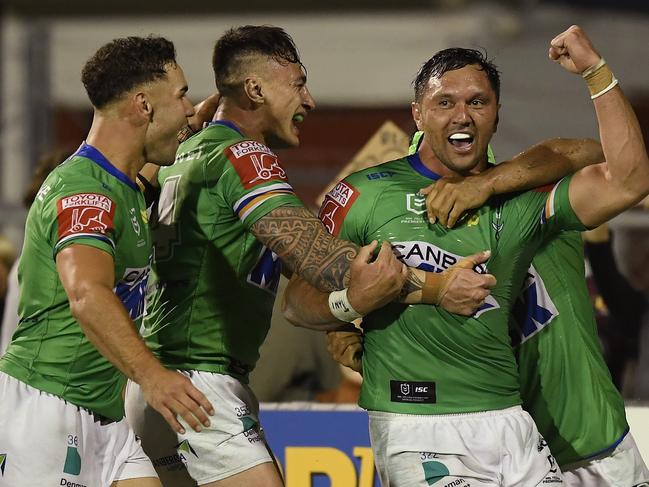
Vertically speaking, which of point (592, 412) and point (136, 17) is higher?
point (136, 17)

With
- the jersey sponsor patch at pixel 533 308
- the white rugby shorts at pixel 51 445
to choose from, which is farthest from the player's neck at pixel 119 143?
the jersey sponsor patch at pixel 533 308

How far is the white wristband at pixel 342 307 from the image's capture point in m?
3.84

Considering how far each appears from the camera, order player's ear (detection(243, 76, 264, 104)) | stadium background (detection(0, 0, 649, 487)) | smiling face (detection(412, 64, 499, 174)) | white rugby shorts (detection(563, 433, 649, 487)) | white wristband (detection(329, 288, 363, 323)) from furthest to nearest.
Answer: stadium background (detection(0, 0, 649, 487)), player's ear (detection(243, 76, 264, 104)), white rugby shorts (detection(563, 433, 649, 487)), smiling face (detection(412, 64, 499, 174)), white wristband (detection(329, 288, 363, 323))

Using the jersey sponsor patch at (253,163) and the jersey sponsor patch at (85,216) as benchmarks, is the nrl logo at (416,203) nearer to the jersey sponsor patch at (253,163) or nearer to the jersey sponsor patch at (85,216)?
the jersey sponsor patch at (253,163)

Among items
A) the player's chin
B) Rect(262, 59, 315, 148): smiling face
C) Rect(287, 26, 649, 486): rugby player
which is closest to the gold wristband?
Rect(287, 26, 649, 486): rugby player

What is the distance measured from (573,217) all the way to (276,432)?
2.06 metres

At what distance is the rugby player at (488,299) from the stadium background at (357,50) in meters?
8.63

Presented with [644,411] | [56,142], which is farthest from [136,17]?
[644,411]

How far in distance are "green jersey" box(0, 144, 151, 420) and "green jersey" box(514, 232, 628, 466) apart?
1.31m

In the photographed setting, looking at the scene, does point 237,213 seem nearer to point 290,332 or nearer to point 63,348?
point 63,348

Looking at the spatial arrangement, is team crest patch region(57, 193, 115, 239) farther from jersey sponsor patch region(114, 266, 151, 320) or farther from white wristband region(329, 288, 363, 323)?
white wristband region(329, 288, 363, 323)

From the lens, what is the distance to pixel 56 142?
1434 centimetres

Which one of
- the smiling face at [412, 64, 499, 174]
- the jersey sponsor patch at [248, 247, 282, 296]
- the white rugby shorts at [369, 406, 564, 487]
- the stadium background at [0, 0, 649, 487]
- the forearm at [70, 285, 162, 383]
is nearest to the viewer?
the forearm at [70, 285, 162, 383]

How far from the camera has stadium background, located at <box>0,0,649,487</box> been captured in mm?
14109
